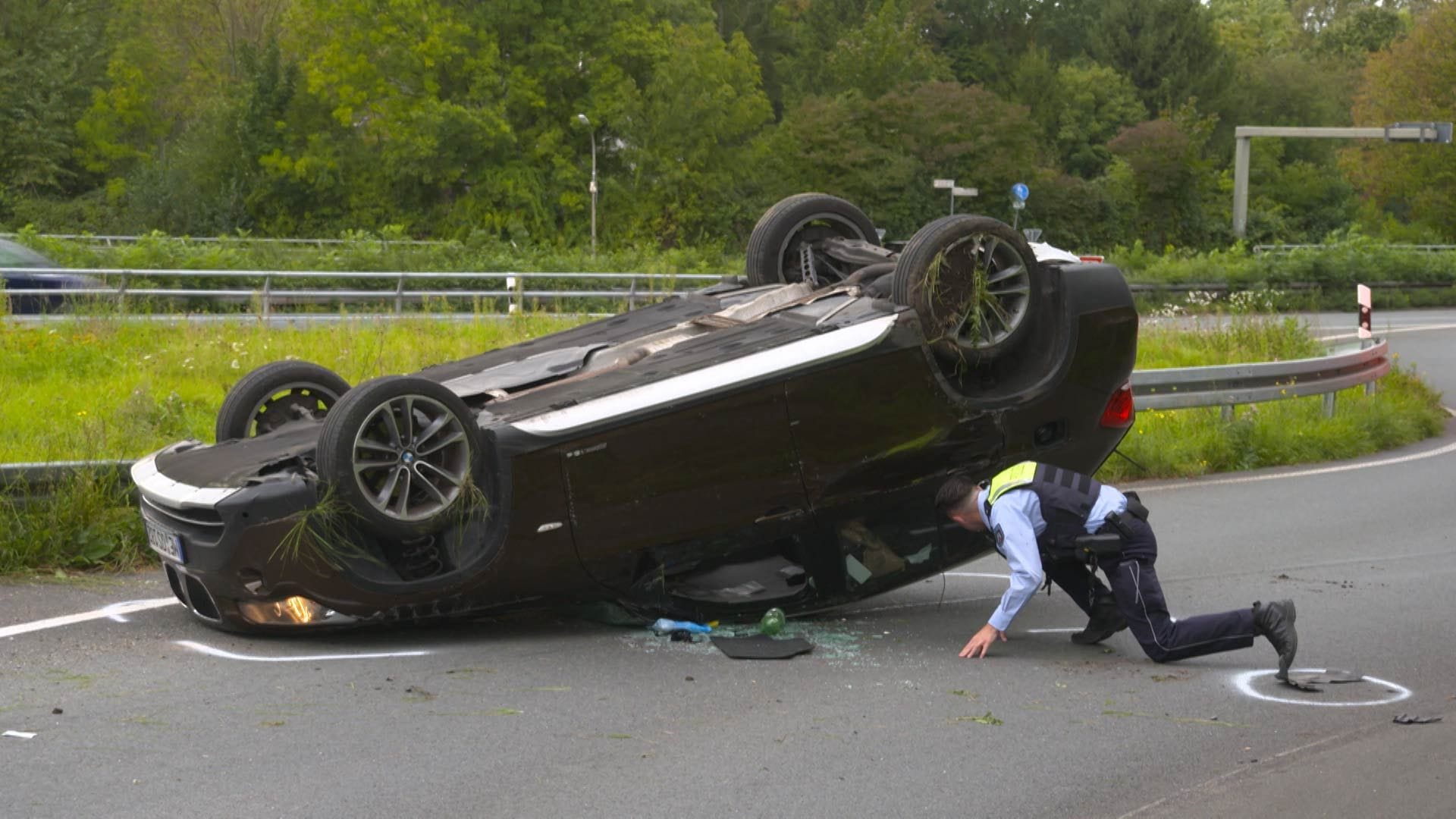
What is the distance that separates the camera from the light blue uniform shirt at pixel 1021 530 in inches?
248

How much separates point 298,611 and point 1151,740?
3372 mm

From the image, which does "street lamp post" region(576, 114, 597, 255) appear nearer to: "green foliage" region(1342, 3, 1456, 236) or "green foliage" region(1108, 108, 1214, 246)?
"green foliage" region(1108, 108, 1214, 246)

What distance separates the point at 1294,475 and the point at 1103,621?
631 cm

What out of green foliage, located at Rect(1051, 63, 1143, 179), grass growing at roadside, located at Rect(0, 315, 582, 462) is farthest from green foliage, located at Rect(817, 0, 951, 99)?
grass growing at roadside, located at Rect(0, 315, 582, 462)

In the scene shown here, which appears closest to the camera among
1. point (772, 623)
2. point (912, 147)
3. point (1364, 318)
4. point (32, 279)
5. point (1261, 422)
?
point (772, 623)

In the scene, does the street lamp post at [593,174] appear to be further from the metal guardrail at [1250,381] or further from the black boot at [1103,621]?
the black boot at [1103,621]

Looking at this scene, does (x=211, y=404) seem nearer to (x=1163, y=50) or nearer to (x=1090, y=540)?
(x=1090, y=540)

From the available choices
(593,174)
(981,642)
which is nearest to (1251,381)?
(981,642)

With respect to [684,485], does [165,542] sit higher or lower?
lower

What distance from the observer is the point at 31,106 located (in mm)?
53781

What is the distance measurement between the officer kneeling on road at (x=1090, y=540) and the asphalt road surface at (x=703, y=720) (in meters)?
0.16

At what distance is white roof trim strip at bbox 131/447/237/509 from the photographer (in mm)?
5996

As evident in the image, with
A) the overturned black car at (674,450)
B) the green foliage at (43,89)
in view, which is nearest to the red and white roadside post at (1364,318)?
the overturned black car at (674,450)

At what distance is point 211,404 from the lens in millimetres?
11586
